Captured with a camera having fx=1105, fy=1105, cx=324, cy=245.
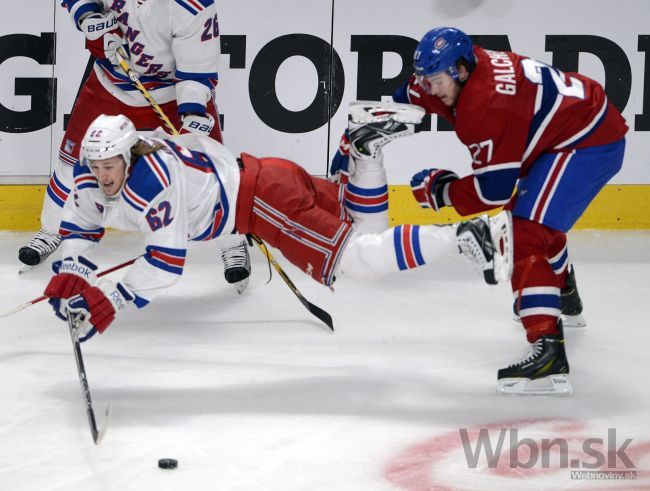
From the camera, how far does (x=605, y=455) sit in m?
2.84

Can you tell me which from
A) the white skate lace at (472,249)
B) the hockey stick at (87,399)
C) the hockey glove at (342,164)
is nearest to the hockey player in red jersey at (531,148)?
the white skate lace at (472,249)

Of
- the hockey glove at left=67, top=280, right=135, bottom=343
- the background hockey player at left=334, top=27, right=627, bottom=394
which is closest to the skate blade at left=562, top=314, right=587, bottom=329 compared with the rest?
the background hockey player at left=334, top=27, right=627, bottom=394

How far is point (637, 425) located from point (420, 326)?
1.19m

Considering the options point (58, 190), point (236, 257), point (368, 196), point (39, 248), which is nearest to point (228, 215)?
point (368, 196)

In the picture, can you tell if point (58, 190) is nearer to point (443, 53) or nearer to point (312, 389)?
point (312, 389)

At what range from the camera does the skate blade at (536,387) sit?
3322 mm

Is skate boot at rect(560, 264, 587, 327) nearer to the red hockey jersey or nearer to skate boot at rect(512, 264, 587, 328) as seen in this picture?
skate boot at rect(512, 264, 587, 328)

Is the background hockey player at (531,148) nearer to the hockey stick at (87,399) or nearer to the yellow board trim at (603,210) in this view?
the hockey stick at (87,399)

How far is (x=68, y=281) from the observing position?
330cm

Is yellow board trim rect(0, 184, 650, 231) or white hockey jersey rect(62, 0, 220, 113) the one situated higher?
white hockey jersey rect(62, 0, 220, 113)

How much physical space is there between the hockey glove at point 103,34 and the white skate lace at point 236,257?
908 millimetres

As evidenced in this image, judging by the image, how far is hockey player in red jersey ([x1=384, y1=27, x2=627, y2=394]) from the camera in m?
3.25

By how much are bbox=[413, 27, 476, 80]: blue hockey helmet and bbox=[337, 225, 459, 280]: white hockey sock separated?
0.47 metres

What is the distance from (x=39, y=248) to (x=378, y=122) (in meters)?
2.14
